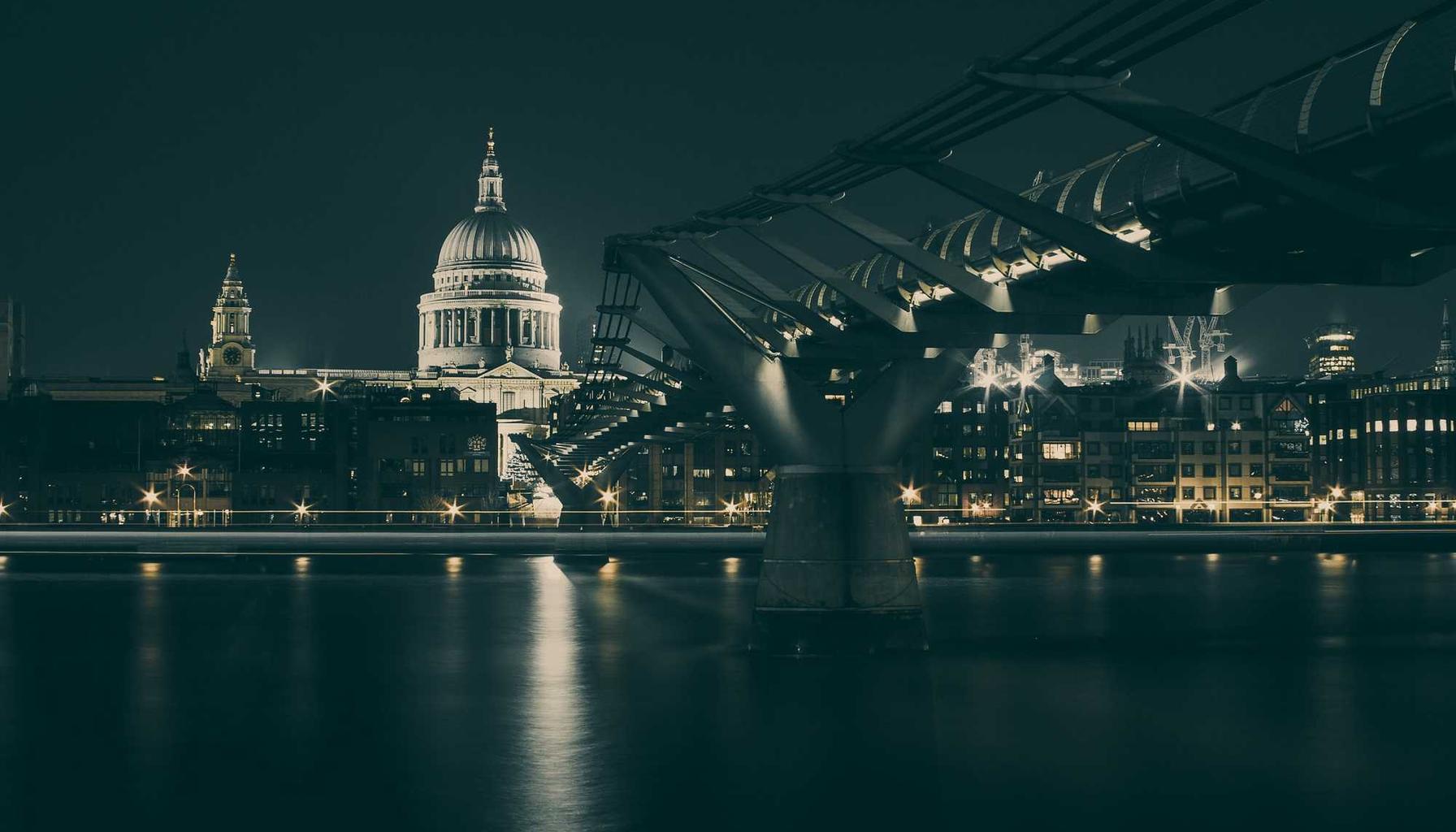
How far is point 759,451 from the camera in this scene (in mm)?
192125

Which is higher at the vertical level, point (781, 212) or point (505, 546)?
point (781, 212)

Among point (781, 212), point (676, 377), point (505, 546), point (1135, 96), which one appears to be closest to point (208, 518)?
point (505, 546)

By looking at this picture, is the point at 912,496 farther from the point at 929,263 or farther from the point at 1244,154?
the point at 1244,154

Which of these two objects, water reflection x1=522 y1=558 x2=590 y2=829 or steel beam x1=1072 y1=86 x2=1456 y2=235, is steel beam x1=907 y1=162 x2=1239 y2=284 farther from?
water reflection x1=522 y1=558 x2=590 y2=829

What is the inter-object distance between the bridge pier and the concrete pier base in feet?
0.09

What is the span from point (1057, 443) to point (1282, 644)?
412ft

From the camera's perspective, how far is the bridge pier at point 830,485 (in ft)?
146

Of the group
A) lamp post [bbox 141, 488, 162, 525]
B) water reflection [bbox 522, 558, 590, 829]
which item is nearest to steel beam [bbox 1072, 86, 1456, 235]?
water reflection [bbox 522, 558, 590, 829]

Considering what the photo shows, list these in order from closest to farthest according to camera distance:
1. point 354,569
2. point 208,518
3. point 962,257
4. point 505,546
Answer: point 962,257, point 505,546, point 354,569, point 208,518

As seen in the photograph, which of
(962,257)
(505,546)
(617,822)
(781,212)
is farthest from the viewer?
(505,546)

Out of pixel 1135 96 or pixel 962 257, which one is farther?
pixel 962 257

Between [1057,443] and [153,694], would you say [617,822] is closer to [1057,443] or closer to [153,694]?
[153,694]

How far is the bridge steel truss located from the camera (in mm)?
24578

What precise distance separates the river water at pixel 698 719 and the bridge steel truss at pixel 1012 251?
3.90 metres
